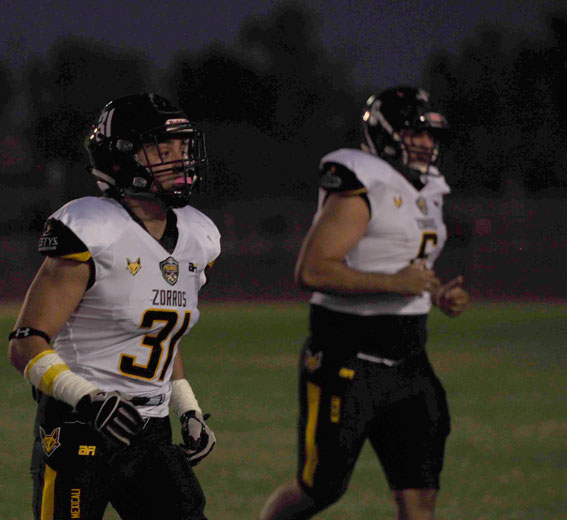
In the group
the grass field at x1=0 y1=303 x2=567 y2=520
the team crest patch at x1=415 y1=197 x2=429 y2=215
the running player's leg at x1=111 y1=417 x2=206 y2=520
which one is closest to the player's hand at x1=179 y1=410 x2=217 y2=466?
the running player's leg at x1=111 y1=417 x2=206 y2=520

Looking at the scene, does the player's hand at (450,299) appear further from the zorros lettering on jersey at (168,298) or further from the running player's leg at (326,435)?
the zorros lettering on jersey at (168,298)

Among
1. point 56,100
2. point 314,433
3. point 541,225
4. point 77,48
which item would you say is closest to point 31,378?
point 314,433

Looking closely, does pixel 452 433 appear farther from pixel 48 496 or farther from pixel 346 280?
pixel 48 496

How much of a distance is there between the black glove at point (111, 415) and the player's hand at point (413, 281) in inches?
50.9

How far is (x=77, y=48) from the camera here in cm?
4400

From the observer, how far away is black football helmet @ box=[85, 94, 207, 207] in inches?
133

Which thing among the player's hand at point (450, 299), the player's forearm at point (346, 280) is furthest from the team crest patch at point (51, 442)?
the player's hand at point (450, 299)

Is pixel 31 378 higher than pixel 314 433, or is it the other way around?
pixel 31 378

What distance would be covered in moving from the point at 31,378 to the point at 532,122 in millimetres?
36344

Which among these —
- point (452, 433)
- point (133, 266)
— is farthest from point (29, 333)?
point (452, 433)

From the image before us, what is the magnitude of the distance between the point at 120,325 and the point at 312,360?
44.6 inches

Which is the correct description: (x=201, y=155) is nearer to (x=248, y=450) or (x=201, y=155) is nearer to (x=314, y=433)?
(x=314, y=433)

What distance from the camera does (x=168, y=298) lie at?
333 cm

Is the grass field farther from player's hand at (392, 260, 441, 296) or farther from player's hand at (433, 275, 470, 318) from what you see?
player's hand at (392, 260, 441, 296)
